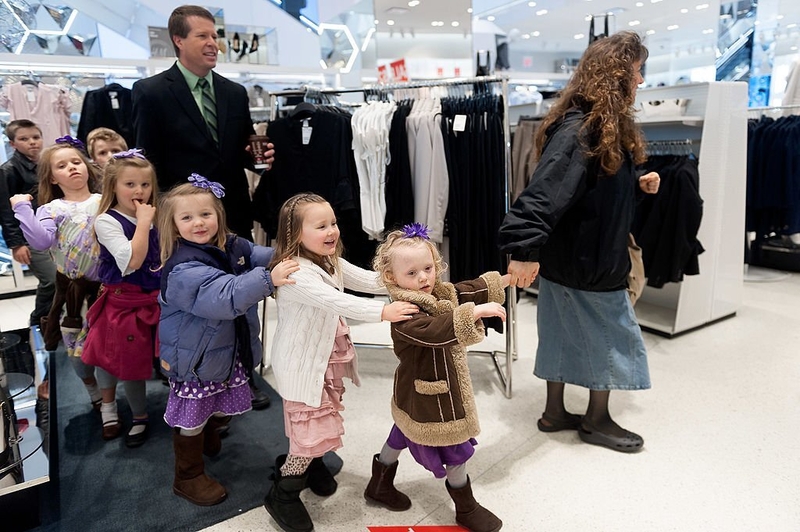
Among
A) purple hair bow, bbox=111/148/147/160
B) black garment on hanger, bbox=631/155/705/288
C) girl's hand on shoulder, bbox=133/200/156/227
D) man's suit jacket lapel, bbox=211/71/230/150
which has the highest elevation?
man's suit jacket lapel, bbox=211/71/230/150

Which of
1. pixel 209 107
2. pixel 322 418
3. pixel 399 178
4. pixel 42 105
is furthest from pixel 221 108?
pixel 42 105

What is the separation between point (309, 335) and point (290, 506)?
0.63 metres

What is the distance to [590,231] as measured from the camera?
7.18ft

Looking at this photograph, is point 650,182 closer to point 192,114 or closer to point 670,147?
point 670,147

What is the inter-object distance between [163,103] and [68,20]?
4068 millimetres

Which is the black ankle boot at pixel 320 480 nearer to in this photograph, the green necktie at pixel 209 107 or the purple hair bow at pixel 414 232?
the purple hair bow at pixel 414 232

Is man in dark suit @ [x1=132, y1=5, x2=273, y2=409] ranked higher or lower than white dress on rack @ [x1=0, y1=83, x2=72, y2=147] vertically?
lower

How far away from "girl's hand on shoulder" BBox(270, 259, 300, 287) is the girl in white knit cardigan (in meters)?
0.03

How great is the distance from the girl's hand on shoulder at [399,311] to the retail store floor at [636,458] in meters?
0.86

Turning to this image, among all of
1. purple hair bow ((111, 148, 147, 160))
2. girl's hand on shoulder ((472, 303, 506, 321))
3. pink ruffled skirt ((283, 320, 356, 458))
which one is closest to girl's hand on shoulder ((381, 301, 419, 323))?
girl's hand on shoulder ((472, 303, 506, 321))

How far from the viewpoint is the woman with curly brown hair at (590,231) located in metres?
2.06

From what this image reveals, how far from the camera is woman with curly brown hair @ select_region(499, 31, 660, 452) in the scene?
206 centimetres

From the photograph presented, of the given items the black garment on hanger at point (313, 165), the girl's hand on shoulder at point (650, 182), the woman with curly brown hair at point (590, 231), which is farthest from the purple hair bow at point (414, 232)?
the black garment on hanger at point (313, 165)

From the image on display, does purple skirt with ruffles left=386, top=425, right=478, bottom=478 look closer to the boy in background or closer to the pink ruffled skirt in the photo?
the pink ruffled skirt
